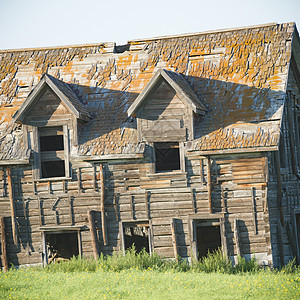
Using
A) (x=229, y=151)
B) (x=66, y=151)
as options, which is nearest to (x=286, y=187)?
(x=229, y=151)

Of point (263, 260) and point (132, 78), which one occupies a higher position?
point (132, 78)

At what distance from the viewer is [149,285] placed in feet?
53.5

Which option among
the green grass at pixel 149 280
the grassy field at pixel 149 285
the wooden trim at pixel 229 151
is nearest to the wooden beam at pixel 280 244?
the green grass at pixel 149 280

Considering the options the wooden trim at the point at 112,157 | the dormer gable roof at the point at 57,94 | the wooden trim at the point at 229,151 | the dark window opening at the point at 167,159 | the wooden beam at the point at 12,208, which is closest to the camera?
the wooden trim at the point at 229,151

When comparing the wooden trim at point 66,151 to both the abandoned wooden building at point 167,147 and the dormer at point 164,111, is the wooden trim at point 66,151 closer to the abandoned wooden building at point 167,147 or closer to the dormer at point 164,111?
the abandoned wooden building at point 167,147

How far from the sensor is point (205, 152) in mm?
19406

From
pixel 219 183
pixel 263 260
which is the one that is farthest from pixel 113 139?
pixel 263 260

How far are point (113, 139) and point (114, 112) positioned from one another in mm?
1308

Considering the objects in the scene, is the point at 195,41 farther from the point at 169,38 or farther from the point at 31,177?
the point at 31,177

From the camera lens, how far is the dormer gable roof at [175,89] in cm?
1978

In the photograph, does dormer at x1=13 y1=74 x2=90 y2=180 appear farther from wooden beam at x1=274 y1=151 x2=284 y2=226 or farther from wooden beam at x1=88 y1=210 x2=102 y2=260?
wooden beam at x1=274 y1=151 x2=284 y2=226

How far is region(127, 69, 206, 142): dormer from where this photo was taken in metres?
20.2

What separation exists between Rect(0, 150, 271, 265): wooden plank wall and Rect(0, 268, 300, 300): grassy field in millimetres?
1920

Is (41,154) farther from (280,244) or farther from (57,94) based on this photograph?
(280,244)
